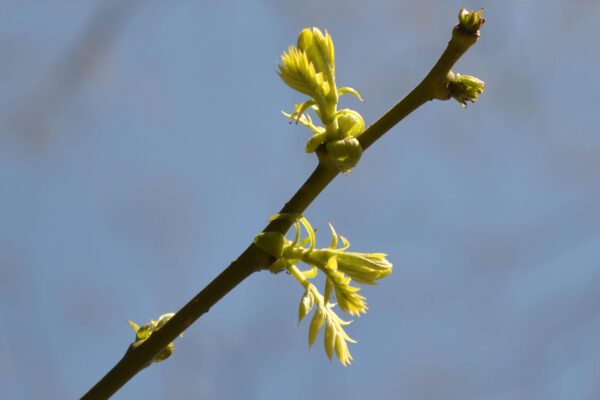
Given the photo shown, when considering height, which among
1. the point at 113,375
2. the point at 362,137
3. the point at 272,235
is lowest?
the point at 113,375

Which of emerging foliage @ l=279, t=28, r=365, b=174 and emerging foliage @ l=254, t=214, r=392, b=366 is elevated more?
emerging foliage @ l=279, t=28, r=365, b=174

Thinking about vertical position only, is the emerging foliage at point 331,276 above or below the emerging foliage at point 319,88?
below

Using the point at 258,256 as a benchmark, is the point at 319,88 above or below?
above

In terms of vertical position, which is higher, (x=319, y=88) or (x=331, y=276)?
(x=319, y=88)

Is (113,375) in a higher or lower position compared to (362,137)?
lower

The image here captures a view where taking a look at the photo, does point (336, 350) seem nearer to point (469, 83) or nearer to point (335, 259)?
point (335, 259)

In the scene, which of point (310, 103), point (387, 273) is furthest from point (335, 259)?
point (310, 103)

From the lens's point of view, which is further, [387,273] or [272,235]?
[387,273]
